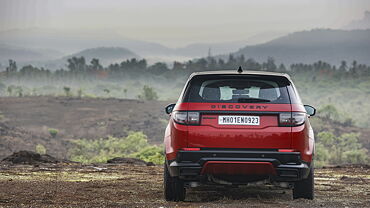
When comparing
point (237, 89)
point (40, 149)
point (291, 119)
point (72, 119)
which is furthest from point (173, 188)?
point (72, 119)

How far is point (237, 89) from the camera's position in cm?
853

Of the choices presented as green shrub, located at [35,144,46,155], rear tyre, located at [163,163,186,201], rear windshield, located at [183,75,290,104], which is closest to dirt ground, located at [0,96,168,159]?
green shrub, located at [35,144,46,155]

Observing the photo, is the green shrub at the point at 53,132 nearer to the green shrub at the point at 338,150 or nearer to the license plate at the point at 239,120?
the green shrub at the point at 338,150

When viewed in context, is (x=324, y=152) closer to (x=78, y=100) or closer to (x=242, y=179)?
(x=78, y=100)

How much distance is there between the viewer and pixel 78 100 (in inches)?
5271

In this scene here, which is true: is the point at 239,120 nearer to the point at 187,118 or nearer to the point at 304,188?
the point at 187,118

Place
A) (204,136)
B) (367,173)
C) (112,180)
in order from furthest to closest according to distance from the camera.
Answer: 1. (367,173)
2. (112,180)
3. (204,136)

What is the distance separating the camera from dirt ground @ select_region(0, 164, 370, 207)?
28.8ft

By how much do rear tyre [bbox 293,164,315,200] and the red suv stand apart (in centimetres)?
55

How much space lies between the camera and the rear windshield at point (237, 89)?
8117mm

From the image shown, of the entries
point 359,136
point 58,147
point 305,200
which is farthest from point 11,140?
point 305,200

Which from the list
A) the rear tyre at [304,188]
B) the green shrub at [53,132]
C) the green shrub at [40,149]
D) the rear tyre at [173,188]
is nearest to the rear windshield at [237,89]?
the rear tyre at [173,188]

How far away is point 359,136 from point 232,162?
10771cm

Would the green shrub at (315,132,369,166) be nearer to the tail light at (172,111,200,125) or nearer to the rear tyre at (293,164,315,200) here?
the rear tyre at (293,164,315,200)
